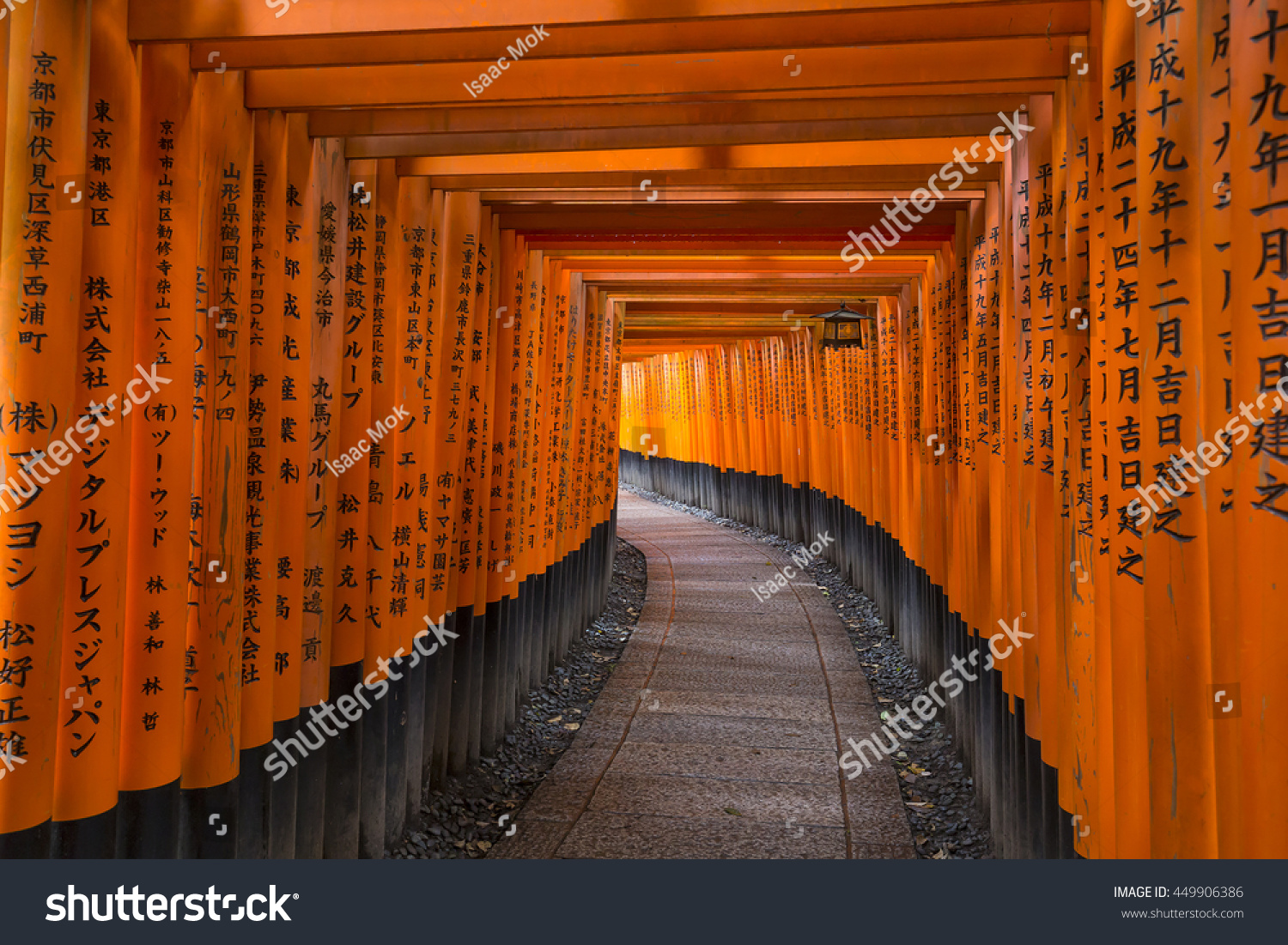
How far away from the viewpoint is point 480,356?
221 inches

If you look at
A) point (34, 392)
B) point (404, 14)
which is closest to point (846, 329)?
point (404, 14)

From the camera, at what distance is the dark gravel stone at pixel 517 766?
4.80 meters

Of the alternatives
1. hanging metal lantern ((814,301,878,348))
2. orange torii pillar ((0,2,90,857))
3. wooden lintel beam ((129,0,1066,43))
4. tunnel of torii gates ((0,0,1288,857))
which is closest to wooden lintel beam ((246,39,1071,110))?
tunnel of torii gates ((0,0,1288,857))

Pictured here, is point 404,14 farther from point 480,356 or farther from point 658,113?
point 480,356

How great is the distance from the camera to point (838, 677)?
761cm

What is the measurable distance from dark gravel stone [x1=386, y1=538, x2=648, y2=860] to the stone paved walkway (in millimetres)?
154

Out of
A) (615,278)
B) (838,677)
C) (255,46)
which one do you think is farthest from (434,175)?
(838,677)

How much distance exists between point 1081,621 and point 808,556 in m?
10.3

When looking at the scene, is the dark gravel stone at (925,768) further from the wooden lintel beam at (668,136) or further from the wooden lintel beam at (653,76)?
the wooden lintel beam at (653,76)

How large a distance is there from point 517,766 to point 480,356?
278 cm

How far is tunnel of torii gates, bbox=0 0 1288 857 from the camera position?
2.09 m

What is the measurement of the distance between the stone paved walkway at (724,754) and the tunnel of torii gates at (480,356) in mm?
717

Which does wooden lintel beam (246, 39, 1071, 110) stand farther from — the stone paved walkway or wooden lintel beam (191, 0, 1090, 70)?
the stone paved walkway

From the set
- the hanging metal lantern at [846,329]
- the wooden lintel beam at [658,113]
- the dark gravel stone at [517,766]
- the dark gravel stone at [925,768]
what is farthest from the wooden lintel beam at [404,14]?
the hanging metal lantern at [846,329]
